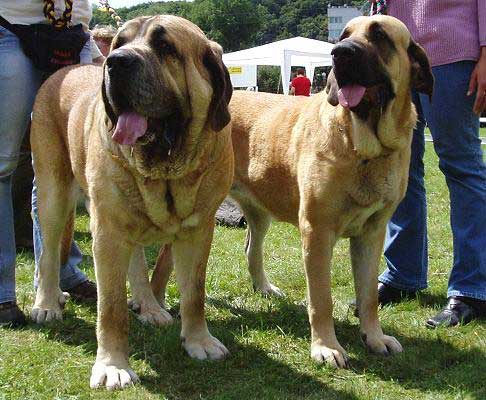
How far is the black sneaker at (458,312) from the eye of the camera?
3.39 meters

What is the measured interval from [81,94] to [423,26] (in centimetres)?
182

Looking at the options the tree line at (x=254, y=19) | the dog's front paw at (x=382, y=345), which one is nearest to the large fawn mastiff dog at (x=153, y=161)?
the dog's front paw at (x=382, y=345)

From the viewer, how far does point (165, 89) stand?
244 centimetres

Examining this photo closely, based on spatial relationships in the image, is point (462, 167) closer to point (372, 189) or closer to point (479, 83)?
point (479, 83)

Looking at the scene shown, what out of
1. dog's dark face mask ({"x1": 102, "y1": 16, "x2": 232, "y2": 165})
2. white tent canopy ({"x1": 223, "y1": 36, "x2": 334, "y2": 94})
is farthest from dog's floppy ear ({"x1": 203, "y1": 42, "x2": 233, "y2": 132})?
white tent canopy ({"x1": 223, "y1": 36, "x2": 334, "y2": 94})

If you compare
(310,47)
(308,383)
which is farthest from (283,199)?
(310,47)

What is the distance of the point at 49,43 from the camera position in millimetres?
3439

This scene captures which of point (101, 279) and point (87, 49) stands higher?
point (87, 49)

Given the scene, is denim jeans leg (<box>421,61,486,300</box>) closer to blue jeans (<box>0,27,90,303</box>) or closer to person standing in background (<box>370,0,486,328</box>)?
person standing in background (<box>370,0,486,328</box>)

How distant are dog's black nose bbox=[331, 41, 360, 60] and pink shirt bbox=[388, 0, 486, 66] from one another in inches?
33.0

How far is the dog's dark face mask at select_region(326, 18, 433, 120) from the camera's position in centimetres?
273

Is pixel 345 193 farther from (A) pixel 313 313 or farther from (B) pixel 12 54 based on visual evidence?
(B) pixel 12 54

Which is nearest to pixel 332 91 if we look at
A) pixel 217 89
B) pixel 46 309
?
pixel 217 89

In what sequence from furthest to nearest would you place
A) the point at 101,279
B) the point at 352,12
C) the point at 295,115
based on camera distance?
the point at 352,12
the point at 295,115
the point at 101,279
